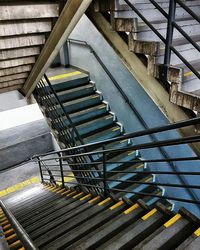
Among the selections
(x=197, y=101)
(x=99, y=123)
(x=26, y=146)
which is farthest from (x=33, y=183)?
(x=197, y=101)

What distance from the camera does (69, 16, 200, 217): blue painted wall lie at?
175 inches

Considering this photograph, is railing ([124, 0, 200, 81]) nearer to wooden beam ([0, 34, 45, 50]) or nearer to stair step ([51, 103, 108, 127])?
wooden beam ([0, 34, 45, 50])

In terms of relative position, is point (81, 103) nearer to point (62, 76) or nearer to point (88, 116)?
point (88, 116)

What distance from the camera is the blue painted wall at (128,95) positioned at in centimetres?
446

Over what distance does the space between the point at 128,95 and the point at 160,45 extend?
2.87 meters

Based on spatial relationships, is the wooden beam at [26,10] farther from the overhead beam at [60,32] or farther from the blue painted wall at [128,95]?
the blue painted wall at [128,95]

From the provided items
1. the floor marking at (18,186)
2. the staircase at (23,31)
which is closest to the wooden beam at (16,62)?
the staircase at (23,31)

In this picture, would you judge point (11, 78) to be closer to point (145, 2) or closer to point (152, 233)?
point (145, 2)

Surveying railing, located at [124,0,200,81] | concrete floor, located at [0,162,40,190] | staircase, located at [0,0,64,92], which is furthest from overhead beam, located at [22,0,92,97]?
concrete floor, located at [0,162,40,190]

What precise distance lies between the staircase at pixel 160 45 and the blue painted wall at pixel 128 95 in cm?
195

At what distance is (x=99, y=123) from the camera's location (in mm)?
5504

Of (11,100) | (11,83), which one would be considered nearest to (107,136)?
(11,83)

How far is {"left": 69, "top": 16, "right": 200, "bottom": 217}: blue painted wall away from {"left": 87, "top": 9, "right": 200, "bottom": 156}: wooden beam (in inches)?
78.5

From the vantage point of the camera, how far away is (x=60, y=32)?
271 cm
